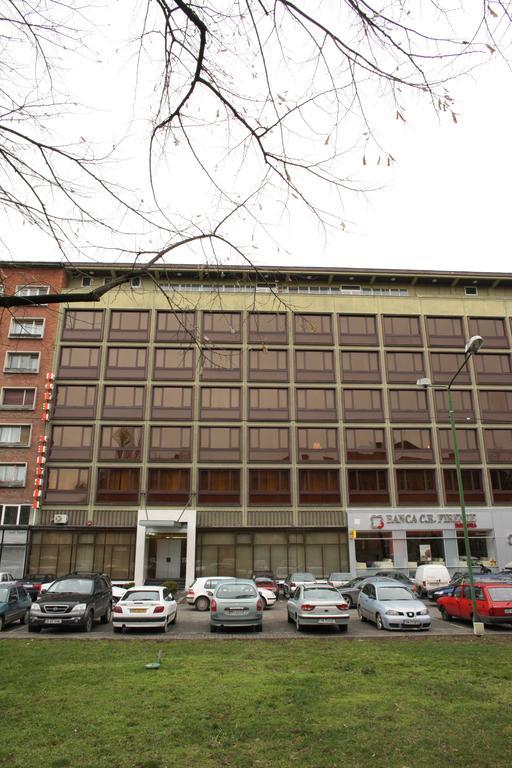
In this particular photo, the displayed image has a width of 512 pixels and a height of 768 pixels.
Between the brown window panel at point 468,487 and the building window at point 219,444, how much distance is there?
1573 centimetres

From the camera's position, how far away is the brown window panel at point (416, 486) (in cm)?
4106

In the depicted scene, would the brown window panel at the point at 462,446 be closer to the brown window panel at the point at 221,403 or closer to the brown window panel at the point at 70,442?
the brown window panel at the point at 221,403

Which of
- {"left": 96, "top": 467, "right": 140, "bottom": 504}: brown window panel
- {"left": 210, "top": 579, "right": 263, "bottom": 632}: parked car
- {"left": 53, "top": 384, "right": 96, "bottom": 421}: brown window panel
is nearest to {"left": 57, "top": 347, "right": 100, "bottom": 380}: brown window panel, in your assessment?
{"left": 53, "top": 384, "right": 96, "bottom": 421}: brown window panel

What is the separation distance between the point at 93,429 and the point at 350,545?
20470 mm

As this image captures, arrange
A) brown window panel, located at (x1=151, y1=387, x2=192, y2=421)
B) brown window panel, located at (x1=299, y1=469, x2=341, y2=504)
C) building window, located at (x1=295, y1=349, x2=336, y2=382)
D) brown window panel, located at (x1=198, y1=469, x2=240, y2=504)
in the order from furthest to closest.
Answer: building window, located at (x1=295, y1=349, x2=336, y2=382) < brown window panel, located at (x1=151, y1=387, x2=192, y2=421) < brown window panel, located at (x1=299, y1=469, x2=341, y2=504) < brown window panel, located at (x1=198, y1=469, x2=240, y2=504)

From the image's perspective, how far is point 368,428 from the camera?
139 ft

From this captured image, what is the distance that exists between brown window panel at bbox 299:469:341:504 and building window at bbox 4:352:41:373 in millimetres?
21684

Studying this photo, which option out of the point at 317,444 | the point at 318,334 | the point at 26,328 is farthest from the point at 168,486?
the point at 26,328

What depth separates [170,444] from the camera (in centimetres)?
4125

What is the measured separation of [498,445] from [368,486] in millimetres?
10640

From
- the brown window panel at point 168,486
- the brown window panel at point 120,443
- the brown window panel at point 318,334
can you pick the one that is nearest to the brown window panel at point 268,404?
the brown window panel at point 318,334

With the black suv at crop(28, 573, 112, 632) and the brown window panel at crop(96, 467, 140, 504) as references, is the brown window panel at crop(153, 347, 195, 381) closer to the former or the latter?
the brown window panel at crop(96, 467, 140, 504)

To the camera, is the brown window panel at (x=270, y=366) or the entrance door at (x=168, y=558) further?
the brown window panel at (x=270, y=366)

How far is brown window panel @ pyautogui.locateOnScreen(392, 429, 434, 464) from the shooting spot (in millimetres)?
41750
